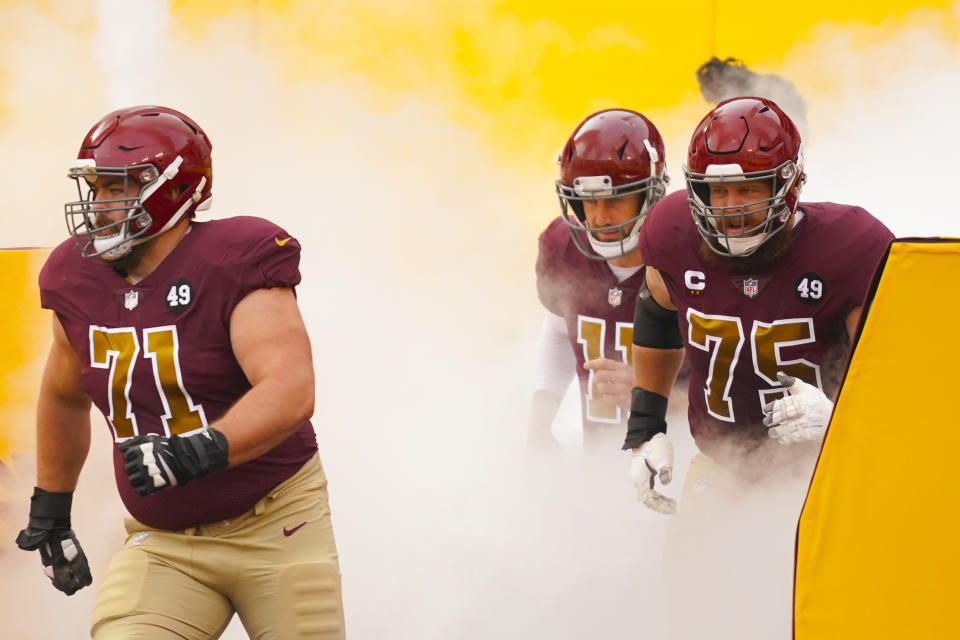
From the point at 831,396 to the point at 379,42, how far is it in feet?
13.7

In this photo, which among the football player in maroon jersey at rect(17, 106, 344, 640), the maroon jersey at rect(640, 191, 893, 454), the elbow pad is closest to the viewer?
the football player in maroon jersey at rect(17, 106, 344, 640)

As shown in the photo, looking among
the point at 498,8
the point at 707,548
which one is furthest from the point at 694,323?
the point at 498,8

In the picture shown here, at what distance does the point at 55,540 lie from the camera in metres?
2.89

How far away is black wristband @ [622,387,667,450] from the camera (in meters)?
3.23

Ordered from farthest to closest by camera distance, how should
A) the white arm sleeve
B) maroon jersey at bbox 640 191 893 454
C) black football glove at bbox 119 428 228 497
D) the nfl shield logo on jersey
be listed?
the white arm sleeve < the nfl shield logo on jersey < maroon jersey at bbox 640 191 893 454 < black football glove at bbox 119 428 228 497

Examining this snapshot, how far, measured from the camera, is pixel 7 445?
4.10m

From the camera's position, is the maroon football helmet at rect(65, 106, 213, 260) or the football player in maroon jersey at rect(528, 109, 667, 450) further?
the football player in maroon jersey at rect(528, 109, 667, 450)

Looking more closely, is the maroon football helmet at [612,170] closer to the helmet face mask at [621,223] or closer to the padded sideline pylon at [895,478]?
the helmet face mask at [621,223]

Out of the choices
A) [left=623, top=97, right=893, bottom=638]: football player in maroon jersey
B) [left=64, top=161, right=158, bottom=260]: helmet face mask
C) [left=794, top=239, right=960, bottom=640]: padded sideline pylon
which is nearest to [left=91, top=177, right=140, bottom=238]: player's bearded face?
[left=64, top=161, right=158, bottom=260]: helmet face mask

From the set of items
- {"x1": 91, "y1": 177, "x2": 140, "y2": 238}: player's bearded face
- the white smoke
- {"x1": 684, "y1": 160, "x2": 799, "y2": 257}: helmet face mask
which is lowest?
the white smoke

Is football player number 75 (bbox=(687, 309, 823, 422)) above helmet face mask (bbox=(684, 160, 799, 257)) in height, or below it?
below

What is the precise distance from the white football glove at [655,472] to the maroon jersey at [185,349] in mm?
941

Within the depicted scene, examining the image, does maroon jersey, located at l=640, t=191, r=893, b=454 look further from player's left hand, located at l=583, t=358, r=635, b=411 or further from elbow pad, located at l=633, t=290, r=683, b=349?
player's left hand, located at l=583, t=358, r=635, b=411

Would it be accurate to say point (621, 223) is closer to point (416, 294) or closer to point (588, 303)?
point (588, 303)
